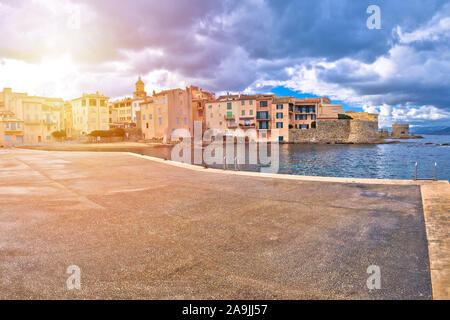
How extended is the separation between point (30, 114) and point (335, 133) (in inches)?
3340

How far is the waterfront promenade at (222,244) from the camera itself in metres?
3.63

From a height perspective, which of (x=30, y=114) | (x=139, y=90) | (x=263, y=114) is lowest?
(x=30, y=114)

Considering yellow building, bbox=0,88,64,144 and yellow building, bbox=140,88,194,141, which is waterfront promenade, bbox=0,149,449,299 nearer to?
yellow building, bbox=140,88,194,141

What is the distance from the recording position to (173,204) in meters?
8.20

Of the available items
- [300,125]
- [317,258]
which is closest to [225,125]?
[300,125]

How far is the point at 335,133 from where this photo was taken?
82.7m

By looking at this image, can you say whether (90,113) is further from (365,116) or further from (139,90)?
(365,116)

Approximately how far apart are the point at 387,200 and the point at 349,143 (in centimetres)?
8150

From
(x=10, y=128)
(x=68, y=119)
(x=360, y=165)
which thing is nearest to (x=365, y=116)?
(x=360, y=165)

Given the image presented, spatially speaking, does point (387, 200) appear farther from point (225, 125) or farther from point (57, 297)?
point (225, 125)

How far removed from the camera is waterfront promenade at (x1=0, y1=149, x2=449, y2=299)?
3631mm

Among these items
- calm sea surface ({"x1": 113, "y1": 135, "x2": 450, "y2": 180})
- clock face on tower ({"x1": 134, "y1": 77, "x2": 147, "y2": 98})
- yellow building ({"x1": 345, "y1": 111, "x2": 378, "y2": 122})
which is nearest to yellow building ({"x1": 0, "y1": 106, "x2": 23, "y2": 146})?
calm sea surface ({"x1": 113, "y1": 135, "x2": 450, "y2": 180})

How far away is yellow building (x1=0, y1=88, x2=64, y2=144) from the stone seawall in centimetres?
6875

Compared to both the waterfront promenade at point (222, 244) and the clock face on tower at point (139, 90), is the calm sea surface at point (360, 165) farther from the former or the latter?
the clock face on tower at point (139, 90)
